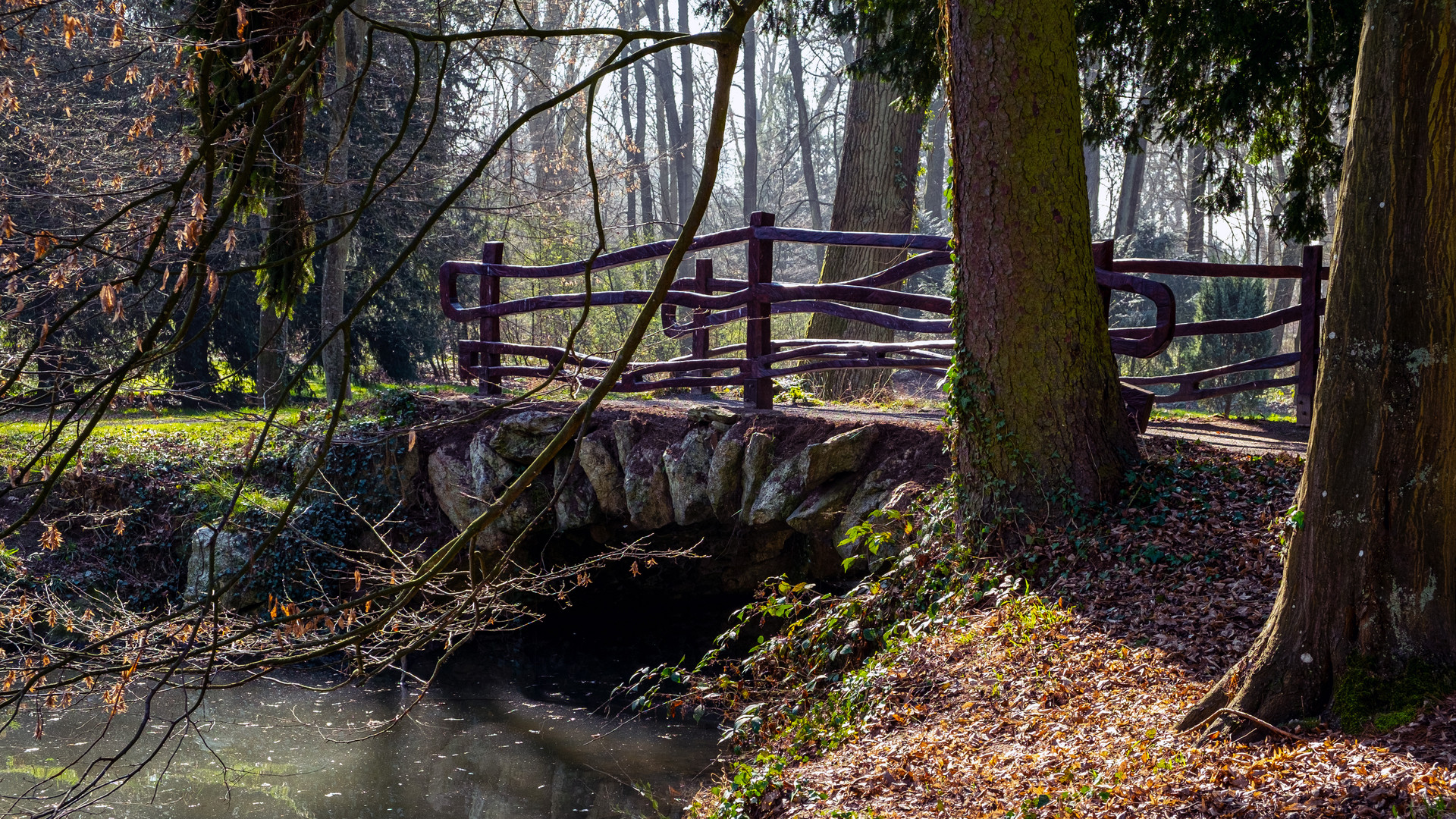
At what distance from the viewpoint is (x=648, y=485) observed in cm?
770

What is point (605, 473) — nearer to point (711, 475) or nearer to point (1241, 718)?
point (711, 475)

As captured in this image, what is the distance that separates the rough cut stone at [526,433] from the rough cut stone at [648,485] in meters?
0.78

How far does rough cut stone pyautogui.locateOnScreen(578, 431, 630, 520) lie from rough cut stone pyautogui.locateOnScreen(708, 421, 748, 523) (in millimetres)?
891

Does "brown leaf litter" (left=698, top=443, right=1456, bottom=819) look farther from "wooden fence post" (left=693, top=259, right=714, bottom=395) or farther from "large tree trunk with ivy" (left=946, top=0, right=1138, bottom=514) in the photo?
"wooden fence post" (left=693, top=259, right=714, bottom=395)

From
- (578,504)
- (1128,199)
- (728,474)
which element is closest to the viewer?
(728,474)

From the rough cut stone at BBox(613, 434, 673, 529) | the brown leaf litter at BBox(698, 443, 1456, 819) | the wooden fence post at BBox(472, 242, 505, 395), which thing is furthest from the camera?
the wooden fence post at BBox(472, 242, 505, 395)

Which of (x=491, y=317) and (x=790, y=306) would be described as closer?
(x=790, y=306)

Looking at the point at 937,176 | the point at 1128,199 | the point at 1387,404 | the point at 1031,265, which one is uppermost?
the point at 937,176

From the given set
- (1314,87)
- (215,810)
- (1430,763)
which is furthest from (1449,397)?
(215,810)

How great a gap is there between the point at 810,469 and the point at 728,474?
2.31ft

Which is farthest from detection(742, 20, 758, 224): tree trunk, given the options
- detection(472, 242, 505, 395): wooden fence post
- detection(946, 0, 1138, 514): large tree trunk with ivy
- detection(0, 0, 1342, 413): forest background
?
detection(946, 0, 1138, 514): large tree trunk with ivy

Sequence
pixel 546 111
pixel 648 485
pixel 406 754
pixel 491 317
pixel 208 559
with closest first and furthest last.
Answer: pixel 406 754
pixel 648 485
pixel 208 559
pixel 491 317
pixel 546 111

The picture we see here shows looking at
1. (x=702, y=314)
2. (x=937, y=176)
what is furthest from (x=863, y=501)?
(x=937, y=176)

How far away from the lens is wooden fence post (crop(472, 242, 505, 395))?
8789 mm
